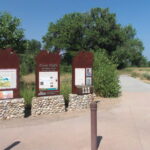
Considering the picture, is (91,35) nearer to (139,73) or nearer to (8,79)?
(139,73)

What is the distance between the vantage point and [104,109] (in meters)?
9.79

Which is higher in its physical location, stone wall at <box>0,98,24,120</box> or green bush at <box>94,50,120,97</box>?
green bush at <box>94,50,120,97</box>

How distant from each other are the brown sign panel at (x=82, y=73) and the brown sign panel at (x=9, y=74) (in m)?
2.53

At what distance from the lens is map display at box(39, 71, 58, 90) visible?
352 inches

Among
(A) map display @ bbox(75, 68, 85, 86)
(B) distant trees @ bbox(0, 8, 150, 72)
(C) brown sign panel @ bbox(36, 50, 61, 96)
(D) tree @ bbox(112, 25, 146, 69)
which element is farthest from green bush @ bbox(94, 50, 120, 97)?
(B) distant trees @ bbox(0, 8, 150, 72)

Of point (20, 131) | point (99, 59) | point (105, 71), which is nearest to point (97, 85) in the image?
point (105, 71)

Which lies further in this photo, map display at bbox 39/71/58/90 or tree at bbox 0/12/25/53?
tree at bbox 0/12/25/53

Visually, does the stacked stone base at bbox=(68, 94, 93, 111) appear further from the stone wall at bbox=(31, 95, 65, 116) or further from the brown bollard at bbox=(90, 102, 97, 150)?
the brown bollard at bbox=(90, 102, 97, 150)

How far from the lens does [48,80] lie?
9.14 meters

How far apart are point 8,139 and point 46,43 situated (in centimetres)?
4996

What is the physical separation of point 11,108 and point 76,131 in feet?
8.50

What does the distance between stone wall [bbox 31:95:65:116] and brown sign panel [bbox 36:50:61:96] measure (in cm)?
18

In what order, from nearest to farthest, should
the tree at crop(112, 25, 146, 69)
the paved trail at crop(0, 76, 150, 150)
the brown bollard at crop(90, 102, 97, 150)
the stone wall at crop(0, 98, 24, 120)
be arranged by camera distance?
the brown bollard at crop(90, 102, 97, 150), the paved trail at crop(0, 76, 150, 150), the stone wall at crop(0, 98, 24, 120), the tree at crop(112, 25, 146, 69)

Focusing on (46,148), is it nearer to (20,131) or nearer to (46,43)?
(20,131)
